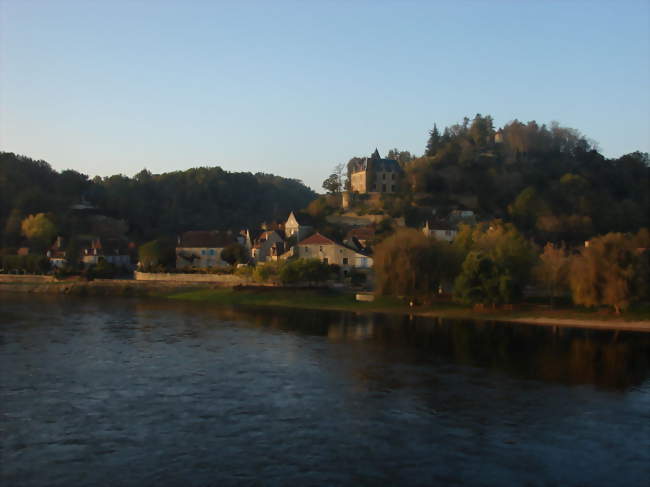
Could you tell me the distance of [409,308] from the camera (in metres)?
57.0

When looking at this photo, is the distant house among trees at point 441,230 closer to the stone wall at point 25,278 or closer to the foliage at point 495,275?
the foliage at point 495,275

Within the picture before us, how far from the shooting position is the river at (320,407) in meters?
19.0

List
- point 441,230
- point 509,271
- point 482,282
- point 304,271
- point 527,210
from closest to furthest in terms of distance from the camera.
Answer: point 482,282 < point 509,271 < point 304,271 < point 441,230 < point 527,210

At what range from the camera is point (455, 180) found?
101625 millimetres

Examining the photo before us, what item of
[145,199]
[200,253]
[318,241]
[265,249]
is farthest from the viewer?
[145,199]

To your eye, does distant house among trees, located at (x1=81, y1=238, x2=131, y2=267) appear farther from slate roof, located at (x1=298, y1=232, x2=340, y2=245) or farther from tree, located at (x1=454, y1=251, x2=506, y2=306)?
tree, located at (x1=454, y1=251, x2=506, y2=306)

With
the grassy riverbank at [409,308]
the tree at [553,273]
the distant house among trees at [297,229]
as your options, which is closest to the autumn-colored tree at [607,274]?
the grassy riverbank at [409,308]

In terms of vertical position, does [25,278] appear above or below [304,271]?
below

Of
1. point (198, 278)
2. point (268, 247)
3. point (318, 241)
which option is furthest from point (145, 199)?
point (318, 241)

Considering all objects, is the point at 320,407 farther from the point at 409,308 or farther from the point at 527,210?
the point at 527,210

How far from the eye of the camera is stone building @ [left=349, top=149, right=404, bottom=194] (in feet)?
347

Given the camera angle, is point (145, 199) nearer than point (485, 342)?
No

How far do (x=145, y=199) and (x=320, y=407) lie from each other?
376 feet

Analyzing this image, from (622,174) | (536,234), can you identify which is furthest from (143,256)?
(622,174)
